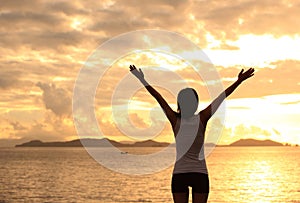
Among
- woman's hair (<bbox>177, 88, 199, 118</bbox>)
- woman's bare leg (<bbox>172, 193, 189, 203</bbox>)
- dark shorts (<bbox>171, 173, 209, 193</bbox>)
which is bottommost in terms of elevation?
woman's bare leg (<bbox>172, 193, 189, 203</bbox>)

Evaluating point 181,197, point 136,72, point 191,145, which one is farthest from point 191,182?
point 136,72

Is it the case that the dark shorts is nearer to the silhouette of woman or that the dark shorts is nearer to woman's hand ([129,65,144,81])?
the silhouette of woman

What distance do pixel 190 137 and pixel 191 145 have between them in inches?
4.0

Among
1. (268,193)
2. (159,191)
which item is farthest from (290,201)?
(159,191)

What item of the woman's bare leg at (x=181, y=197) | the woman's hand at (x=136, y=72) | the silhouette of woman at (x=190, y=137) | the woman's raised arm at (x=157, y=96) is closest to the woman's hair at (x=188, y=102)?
the silhouette of woman at (x=190, y=137)

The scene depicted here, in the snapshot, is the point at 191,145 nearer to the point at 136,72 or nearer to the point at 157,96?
the point at 157,96

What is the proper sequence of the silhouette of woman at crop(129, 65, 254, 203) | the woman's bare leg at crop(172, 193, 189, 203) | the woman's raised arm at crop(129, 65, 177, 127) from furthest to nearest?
1. the woman's bare leg at crop(172, 193, 189, 203)
2. the woman's raised arm at crop(129, 65, 177, 127)
3. the silhouette of woman at crop(129, 65, 254, 203)

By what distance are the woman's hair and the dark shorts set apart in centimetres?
77

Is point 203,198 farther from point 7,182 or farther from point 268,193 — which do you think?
point 7,182

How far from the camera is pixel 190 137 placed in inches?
237

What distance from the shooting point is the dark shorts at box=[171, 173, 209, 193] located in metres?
6.05

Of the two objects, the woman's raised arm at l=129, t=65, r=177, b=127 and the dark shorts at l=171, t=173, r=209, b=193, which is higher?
the woman's raised arm at l=129, t=65, r=177, b=127

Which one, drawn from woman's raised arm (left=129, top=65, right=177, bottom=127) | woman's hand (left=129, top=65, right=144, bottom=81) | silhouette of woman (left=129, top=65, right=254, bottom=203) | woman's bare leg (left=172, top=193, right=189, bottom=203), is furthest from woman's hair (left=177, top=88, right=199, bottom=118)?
woman's bare leg (left=172, top=193, right=189, bottom=203)

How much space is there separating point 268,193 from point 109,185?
28809 millimetres
